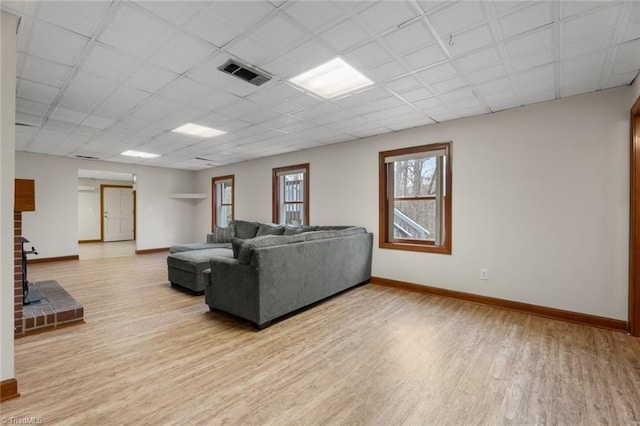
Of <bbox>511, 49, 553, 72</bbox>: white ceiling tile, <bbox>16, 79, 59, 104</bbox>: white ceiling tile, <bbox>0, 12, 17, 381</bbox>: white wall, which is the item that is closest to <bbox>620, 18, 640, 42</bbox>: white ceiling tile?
<bbox>511, 49, 553, 72</bbox>: white ceiling tile

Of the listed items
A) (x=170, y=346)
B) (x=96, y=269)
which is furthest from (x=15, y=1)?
(x=96, y=269)

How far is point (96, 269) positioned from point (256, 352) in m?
5.26

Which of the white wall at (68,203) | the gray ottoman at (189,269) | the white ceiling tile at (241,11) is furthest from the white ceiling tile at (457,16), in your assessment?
the white wall at (68,203)

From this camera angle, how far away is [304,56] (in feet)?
7.79

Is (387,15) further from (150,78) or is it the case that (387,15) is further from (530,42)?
(150,78)

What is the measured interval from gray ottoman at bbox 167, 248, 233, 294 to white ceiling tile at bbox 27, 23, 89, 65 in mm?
2600

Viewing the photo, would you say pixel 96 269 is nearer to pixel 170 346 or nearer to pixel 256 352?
pixel 170 346

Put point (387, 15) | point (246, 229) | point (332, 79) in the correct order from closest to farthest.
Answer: point (387, 15) → point (332, 79) → point (246, 229)

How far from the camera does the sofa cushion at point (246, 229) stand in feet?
19.5

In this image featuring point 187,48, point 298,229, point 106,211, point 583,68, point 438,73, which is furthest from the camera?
point 106,211

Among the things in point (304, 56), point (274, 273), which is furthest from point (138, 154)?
point (304, 56)

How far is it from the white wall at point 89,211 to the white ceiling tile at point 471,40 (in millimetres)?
12063

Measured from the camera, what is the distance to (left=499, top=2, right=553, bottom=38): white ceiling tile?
1820 millimetres

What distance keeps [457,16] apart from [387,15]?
1.54 ft
